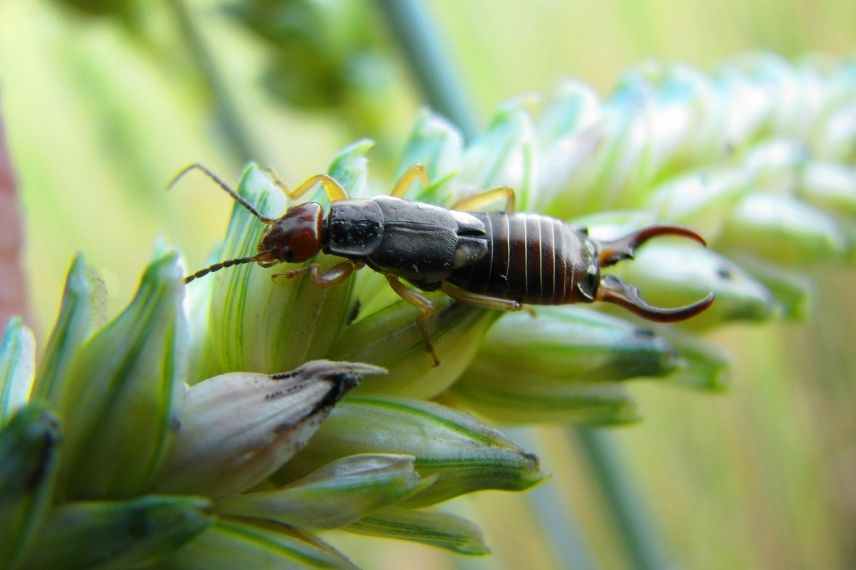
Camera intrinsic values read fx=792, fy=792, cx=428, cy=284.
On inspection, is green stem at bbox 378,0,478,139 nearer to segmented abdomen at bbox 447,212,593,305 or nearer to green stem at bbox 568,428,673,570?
segmented abdomen at bbox 447,212,593,305

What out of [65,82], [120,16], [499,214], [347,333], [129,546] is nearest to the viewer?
[129,546]

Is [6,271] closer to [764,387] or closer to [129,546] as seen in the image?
[129,546]

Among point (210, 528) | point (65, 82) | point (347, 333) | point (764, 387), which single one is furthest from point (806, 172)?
point (764, 387)

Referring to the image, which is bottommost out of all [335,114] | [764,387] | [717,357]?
[717,357]

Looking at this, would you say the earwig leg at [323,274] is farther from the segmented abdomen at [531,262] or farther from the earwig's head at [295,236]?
the segmented abdomen at [531,262]

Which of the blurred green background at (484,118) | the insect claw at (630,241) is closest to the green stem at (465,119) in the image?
the blurred green background at (484,118)
